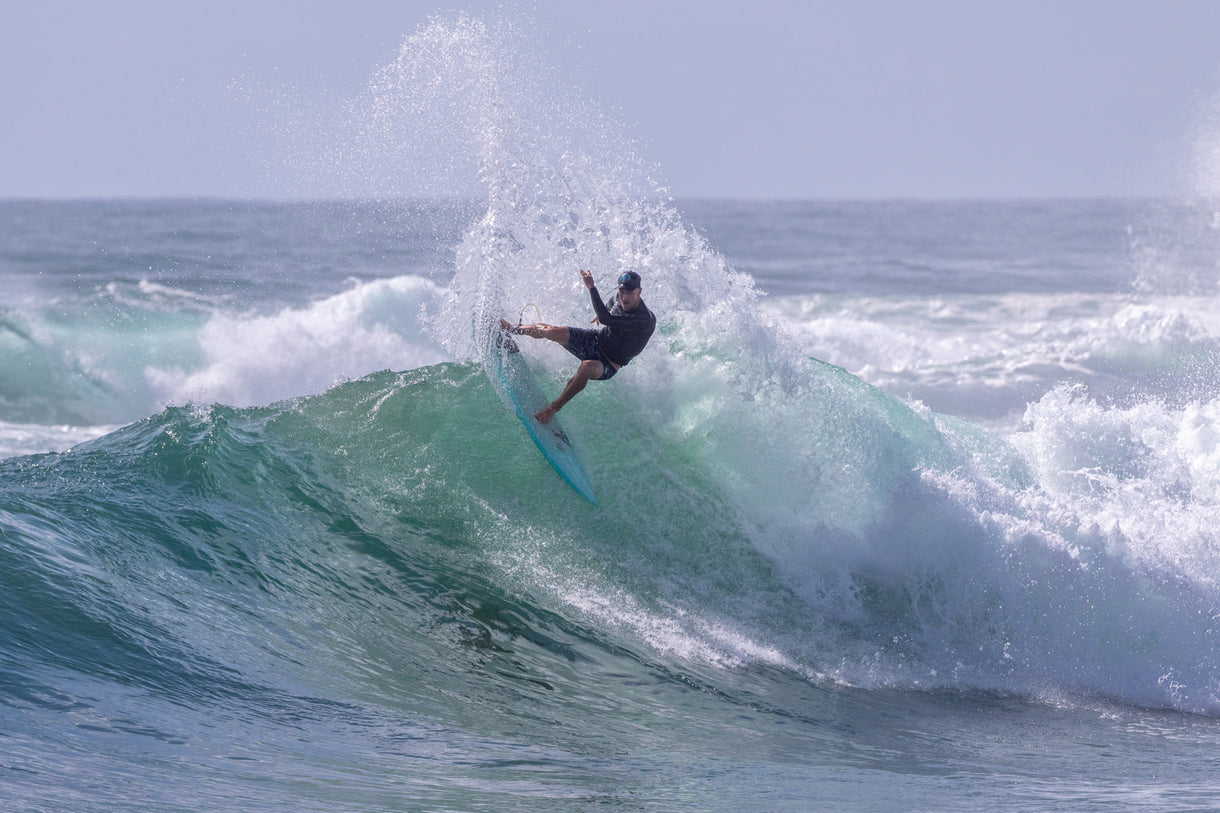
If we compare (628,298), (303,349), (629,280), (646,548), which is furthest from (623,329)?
(303,349)

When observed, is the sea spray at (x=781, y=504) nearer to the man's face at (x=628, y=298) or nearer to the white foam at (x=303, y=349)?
the man's face at (x=628, y=298)

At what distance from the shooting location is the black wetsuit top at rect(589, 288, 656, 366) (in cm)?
774

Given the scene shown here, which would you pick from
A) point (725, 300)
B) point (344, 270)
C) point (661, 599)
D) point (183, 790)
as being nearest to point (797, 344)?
point (725, 300)

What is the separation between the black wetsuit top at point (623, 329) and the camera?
25.4 feet

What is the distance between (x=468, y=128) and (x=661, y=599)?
433 cm

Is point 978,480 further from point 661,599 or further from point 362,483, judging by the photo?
point 362,483

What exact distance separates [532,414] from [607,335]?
930 millimetres

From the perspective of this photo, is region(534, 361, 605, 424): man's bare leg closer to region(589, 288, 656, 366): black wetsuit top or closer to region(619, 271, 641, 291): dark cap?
region(589, 288, 656, 366): black wetsuit top

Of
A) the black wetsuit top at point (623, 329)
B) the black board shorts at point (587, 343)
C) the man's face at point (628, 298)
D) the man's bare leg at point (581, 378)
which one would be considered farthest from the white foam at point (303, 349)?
the man's face at point (628, 298)

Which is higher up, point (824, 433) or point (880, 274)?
point (880, 274)

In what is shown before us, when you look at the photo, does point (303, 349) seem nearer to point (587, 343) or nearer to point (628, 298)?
point (587, 343)

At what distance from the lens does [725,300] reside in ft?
28.9

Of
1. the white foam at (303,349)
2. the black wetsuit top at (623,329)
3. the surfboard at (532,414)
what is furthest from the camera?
the white foam at (303,349)

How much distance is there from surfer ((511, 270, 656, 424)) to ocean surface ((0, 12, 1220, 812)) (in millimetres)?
815
